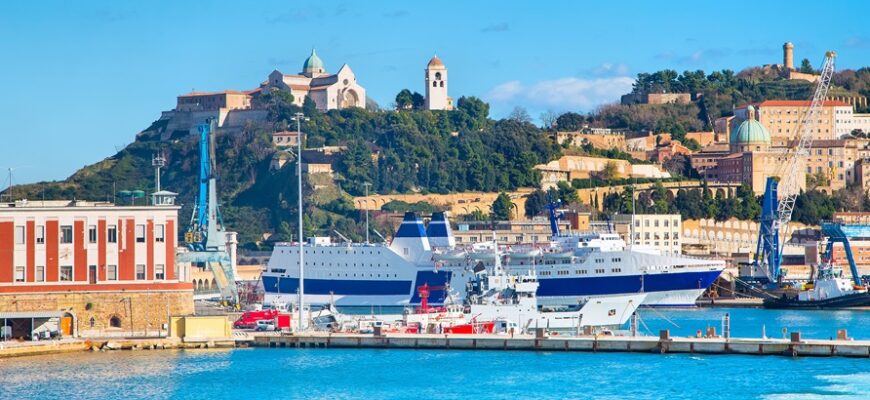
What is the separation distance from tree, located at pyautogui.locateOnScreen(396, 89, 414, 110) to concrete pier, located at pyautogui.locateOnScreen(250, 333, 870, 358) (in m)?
83.1

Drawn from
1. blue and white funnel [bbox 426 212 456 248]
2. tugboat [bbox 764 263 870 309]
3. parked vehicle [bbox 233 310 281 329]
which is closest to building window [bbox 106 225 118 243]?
parked vehicle [bbox 233 310 281 329]

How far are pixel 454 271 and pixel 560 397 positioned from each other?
33.7 m

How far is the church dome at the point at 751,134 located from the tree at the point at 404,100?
2479 cm

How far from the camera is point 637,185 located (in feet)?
397

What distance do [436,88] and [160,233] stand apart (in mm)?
84724

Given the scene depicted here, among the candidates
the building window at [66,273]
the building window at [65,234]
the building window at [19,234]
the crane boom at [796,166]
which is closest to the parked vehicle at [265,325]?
the building window at [66,273]

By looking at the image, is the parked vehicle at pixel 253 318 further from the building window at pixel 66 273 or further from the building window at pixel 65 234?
the building window at pixel 65 234

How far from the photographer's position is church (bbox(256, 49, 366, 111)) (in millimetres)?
134125

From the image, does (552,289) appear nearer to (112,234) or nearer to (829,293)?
(829,293)

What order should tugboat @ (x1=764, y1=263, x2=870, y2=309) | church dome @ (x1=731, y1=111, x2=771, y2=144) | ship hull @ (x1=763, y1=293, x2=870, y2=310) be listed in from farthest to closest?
church dome @ (x1=731, y1=111, x2=771, y2=144) → tugboat @ (x1=764, y1=263, x2=870, y2=309) → ship hull @ (x1=763, y1=293, x2=870, y2=310)

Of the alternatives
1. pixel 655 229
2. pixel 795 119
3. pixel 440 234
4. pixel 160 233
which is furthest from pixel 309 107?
pixel 160 233

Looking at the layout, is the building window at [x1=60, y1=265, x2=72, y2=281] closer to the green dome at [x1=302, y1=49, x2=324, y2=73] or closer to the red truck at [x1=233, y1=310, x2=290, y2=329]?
the red truck at [x1=233, y1=310, x2=290, y2=329]

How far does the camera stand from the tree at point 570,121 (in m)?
139

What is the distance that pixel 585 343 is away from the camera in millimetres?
50906
